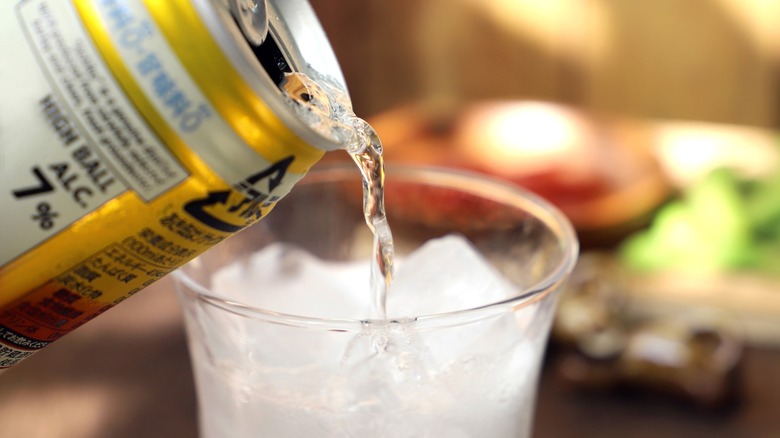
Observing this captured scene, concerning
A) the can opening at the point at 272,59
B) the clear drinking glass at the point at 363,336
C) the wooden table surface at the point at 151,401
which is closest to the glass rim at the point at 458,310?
the clear drinking glass at the point at 363,336

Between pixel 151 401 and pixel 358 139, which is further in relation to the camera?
pixel 151 401

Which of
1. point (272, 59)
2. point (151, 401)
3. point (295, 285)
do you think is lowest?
point (151, 401)

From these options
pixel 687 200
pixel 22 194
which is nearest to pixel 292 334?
pixel 22 194

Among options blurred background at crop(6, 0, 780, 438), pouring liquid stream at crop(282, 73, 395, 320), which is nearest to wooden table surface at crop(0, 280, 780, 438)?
blurred background at crop(6, 0, 780, 438)

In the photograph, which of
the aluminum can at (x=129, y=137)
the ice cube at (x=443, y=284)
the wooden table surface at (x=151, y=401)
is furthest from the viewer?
the wooden table surface at (x=151, y=401)

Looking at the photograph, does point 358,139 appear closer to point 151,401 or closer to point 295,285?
point 295,285

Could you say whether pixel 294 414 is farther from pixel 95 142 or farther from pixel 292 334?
pixel 95 142

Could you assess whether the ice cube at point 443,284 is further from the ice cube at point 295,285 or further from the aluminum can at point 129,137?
the aluminum can at point 129,137

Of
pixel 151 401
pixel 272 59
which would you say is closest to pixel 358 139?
pixel 272 59
